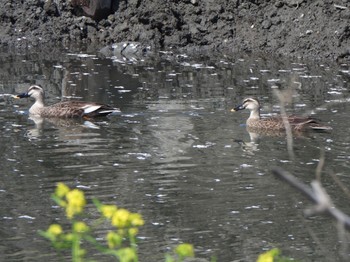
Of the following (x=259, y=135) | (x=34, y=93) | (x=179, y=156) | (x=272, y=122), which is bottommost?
(x=179, y=156)

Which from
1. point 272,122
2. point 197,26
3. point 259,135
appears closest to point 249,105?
point 272,122

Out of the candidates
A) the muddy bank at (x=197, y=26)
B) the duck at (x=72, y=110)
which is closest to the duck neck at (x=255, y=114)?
the duck at (x=72, y=110)

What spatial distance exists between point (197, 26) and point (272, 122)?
754cm

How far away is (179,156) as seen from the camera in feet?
39.8

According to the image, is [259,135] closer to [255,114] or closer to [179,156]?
[255,114]

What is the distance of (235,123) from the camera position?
47.2ft

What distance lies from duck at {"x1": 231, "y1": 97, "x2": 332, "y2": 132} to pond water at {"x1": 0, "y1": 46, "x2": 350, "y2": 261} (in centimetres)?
19

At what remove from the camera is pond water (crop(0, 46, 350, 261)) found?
9.03 m

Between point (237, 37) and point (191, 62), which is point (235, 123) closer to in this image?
point (191, 62)

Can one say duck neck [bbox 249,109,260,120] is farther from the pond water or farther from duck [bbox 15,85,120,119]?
duck [bbox 15,85,120,119]

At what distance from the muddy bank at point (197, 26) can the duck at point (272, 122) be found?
17.5 feet

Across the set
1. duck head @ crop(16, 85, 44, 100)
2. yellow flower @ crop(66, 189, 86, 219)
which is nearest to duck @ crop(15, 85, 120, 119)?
duck head @ crop(16, 85, 44, 100)

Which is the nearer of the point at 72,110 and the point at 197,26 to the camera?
the point at 72,110

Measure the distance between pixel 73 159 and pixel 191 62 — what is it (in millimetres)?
7891
